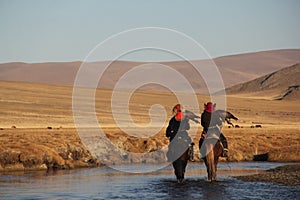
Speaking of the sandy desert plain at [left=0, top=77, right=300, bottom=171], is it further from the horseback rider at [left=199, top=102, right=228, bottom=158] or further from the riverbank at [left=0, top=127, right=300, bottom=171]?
the horseback rider at [left=199, top=102, right=228, bottom=158]

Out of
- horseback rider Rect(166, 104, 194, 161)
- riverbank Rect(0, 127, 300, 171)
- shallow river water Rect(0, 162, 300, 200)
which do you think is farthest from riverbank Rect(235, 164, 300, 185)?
riverbank Rect(0, 127, 300, 171)

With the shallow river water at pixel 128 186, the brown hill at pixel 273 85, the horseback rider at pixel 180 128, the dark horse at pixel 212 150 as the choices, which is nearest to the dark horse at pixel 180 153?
the horseback rider at pixel 180 128

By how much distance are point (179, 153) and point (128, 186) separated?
2.30 metres

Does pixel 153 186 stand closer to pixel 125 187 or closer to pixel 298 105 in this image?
pixel 125 187

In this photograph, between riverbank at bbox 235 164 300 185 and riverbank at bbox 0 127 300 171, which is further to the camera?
riverbank at bbox 0 127 300 171

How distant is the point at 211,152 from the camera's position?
25.4m

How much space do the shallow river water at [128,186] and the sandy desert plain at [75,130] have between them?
241cm

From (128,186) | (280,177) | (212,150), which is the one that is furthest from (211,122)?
(128,186)

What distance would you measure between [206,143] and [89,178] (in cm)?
522

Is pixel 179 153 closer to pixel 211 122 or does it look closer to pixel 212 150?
pixel 212 150

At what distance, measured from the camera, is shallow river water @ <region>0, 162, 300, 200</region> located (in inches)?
851

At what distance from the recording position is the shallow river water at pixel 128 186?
21.6 m

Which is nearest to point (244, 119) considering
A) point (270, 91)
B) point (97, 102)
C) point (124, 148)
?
point (97, 102)

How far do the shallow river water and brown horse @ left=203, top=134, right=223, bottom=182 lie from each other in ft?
1.57
